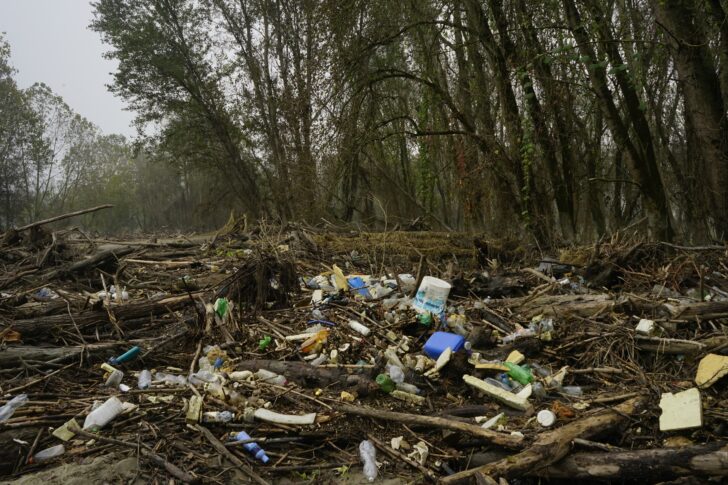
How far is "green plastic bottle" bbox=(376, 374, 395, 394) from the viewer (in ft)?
8.85

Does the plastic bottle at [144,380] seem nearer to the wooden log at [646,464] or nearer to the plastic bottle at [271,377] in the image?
the plastic bottle at [271,377]

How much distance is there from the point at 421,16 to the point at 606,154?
26.8 ft

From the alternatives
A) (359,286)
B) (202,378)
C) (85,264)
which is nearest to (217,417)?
(202,378)

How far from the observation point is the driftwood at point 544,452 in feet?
6.19

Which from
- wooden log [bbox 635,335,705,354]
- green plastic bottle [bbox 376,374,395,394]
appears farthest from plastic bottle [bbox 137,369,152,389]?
A: wooden log [bbox 635,335,705,354]

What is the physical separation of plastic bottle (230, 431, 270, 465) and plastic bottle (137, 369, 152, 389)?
0.85 meters

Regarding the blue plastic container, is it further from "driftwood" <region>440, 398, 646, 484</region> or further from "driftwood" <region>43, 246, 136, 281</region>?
"driftwood" <region>43, 246, 136, 281</region>

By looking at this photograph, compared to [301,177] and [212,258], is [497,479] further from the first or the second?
[301,177]

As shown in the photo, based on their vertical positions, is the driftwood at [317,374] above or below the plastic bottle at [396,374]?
above

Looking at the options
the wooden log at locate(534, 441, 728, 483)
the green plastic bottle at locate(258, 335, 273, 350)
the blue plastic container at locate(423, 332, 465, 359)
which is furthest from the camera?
the green plastic bottle at locate(258, 335, 273, 350)

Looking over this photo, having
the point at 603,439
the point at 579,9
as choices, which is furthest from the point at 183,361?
the point at 579,9

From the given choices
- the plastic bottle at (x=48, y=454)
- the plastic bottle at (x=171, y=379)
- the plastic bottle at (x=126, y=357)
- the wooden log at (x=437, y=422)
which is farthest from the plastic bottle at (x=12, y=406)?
the wooden log at (x=437, y=422)

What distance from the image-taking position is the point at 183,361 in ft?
10.4

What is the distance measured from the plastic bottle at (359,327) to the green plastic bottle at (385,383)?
68 centimetres
